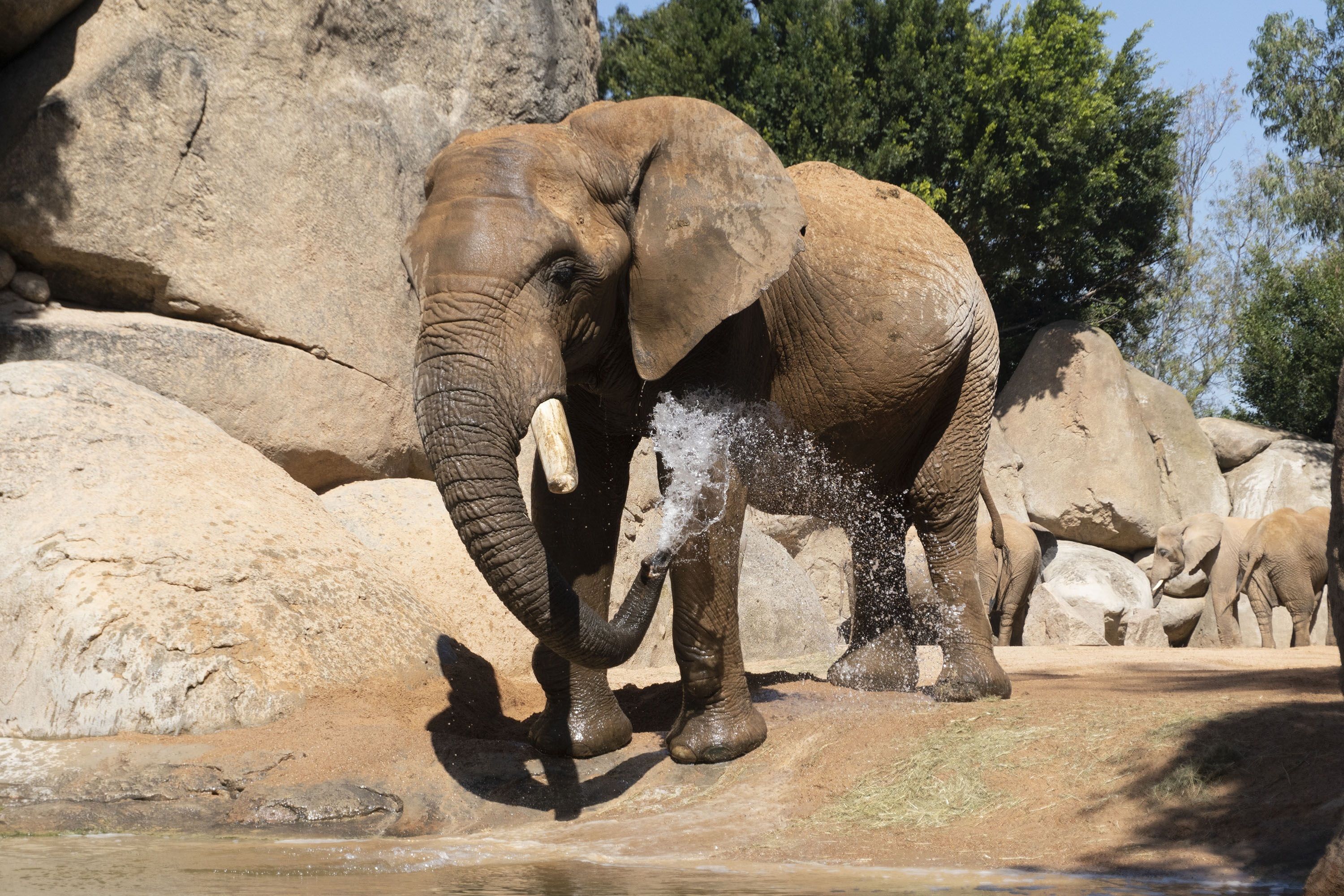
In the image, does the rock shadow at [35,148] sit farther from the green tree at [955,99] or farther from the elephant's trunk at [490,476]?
the green tree at [955,99]

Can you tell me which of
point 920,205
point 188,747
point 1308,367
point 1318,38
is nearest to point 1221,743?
point 920,205

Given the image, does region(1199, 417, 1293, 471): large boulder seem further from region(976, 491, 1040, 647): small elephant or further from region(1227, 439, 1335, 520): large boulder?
region(976, 491, 1040, 647): small elephant

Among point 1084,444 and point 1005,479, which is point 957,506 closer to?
point 1005,479

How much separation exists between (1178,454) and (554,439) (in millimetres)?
19028

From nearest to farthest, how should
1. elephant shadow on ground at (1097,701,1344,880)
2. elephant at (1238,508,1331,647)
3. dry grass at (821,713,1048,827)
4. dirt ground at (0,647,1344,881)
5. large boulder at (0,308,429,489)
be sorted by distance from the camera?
elephant shadow on ground at (1097,701,1344,880) → dirt ground at (0,647,1344,881) → dry grass at (821,713,1048,827) → large boulder at (0,308,429,489) → elephant at (1238,508,1331,647)

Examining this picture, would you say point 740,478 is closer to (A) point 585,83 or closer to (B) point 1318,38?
(A) point 585,83

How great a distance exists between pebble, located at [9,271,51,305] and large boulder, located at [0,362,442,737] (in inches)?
75.7

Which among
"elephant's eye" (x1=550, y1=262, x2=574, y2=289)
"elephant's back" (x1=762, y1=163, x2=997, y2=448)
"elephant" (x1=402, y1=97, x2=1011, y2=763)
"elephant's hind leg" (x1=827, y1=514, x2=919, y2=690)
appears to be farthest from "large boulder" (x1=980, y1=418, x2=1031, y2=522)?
"elephant's eye" (x1=550, y1=262, x2=574, y2=289)

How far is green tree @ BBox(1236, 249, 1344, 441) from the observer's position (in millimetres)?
21578

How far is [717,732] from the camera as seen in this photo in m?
5.32

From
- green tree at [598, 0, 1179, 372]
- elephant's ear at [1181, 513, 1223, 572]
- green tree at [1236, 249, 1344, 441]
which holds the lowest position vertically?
elephant's ear at [1181, 513, 1223, 572]

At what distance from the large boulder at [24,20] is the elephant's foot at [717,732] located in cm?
709

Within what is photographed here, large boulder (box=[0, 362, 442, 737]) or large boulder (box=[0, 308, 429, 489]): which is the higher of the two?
large boulder (box=[0, 308, 429, 489])

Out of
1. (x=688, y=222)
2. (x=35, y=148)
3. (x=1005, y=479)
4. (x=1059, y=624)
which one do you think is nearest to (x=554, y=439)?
(x=688, y=222)
